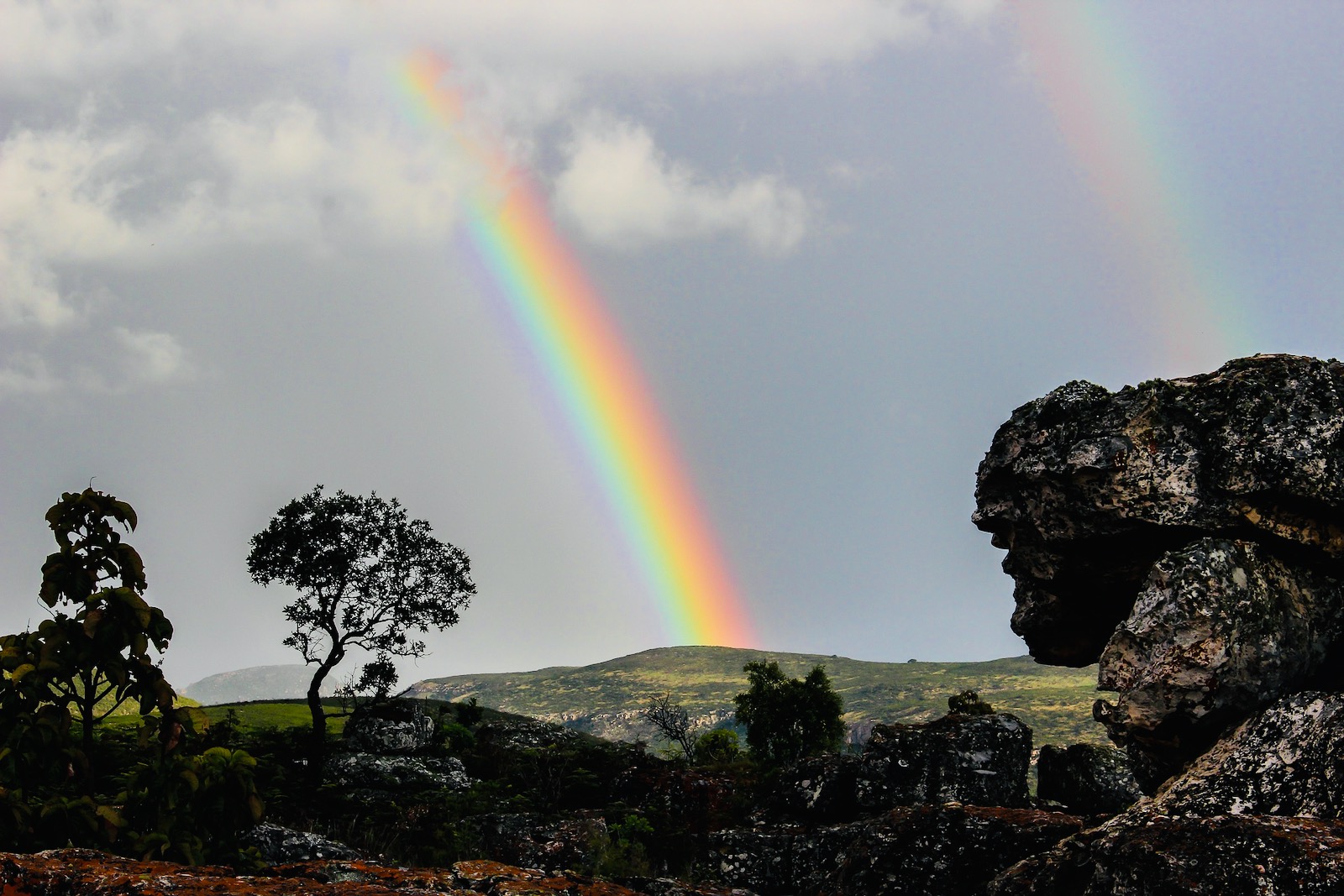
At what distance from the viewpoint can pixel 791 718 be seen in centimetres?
5894

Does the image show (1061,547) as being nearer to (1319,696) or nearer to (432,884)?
(1319,696)

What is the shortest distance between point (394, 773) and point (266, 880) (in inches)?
1564

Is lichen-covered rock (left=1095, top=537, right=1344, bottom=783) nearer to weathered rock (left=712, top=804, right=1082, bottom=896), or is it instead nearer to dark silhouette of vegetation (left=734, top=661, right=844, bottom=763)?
weathered rock (left=712, top=804, right=1082, bottom=896)

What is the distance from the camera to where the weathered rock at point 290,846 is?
14531 millimetres

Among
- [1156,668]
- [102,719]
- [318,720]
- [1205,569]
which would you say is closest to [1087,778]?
[1156,668]

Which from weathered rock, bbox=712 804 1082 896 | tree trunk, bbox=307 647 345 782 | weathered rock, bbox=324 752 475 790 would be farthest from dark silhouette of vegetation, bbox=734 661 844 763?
weathered rock, bbox=712 804 1082 896

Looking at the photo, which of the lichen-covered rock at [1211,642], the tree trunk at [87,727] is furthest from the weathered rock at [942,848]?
the tree trunk at [87,727]

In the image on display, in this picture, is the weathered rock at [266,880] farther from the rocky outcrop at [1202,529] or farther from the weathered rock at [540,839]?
the weathered rock at [540,839]

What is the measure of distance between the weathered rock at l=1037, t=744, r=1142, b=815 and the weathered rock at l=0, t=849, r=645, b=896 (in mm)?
18526

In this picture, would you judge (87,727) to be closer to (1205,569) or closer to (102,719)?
(102,719)

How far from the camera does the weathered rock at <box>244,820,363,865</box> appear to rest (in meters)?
14.5

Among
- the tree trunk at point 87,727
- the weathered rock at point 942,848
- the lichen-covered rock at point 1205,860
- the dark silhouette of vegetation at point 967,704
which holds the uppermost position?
the tree trunk at point 87,727

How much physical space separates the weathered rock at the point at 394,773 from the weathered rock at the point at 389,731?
8.96 ft

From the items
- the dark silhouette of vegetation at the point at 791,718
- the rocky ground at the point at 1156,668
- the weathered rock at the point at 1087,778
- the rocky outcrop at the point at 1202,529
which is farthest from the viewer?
the dark silhouette of vegetation at the point at 791,718
